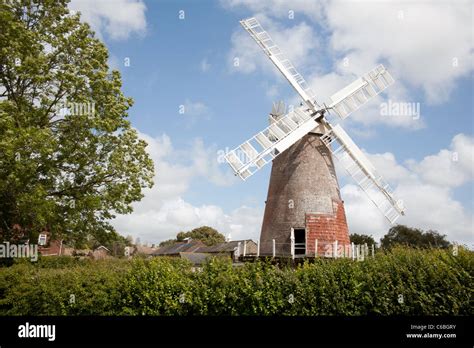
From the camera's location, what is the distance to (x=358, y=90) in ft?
89.2

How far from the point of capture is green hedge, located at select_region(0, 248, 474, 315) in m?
11.7

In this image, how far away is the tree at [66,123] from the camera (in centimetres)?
1864

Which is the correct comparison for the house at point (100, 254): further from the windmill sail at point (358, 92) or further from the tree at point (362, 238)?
the tree at point (362, 238)


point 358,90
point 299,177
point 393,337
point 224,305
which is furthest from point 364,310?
point 358,90

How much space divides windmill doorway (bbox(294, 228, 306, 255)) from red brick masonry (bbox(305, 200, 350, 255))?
0.39 meters

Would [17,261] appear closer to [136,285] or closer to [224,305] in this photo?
[136,285]

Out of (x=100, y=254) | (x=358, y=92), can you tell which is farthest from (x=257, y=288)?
(x=100, y=254)

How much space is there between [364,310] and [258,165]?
41.9 feet

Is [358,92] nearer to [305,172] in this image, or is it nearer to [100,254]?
[305,172]

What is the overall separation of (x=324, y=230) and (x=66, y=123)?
46.0 ft

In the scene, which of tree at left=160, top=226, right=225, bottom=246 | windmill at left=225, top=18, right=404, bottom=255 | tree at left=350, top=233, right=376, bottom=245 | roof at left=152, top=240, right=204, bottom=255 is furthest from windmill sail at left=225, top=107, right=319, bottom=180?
tree at left=160, top=226, right=225, bottom=246

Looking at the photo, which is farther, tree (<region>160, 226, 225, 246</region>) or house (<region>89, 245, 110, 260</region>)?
tree (<region>160, 226, 225, 246</region>)

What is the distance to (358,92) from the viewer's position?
1072 inches

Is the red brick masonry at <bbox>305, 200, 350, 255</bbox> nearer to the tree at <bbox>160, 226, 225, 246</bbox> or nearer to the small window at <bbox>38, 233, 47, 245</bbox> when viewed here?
the small window at <bbox>38, 233, 47, 245</bbox>
